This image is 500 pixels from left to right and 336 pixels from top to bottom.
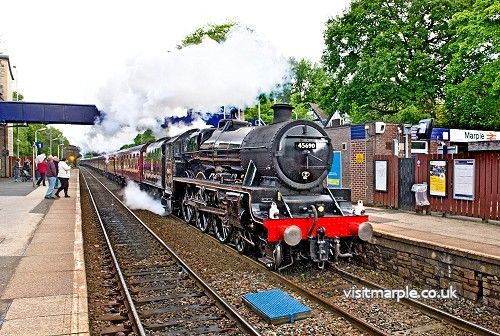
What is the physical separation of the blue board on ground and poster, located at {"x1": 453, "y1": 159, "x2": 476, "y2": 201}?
638 centimetres

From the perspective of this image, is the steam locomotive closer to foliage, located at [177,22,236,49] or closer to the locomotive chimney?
the locomotive chimney

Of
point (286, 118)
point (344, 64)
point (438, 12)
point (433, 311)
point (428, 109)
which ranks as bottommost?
point (433, 311)

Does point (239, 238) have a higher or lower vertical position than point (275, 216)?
lower

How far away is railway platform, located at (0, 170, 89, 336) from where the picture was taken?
14.9 feet

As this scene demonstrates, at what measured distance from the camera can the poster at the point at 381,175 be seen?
42.9 feet

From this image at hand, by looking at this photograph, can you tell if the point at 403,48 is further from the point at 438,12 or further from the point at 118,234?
the point at 118,234

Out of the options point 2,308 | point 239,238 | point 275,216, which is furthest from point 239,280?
point 2,308

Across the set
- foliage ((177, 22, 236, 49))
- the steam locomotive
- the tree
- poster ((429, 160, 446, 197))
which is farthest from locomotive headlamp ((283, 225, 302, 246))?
foliage ((177, 22, 236, 49))

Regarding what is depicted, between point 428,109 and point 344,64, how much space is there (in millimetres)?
5067

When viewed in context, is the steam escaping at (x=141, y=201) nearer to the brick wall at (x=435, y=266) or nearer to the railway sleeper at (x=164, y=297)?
the brick wall at (x=435, y=266)

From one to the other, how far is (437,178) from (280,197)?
5.53 metres

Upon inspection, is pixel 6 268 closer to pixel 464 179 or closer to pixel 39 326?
pixel 39 326

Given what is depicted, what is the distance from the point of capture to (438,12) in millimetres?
21781

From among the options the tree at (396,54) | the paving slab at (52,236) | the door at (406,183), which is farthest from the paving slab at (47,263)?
the tree at (396,54)
